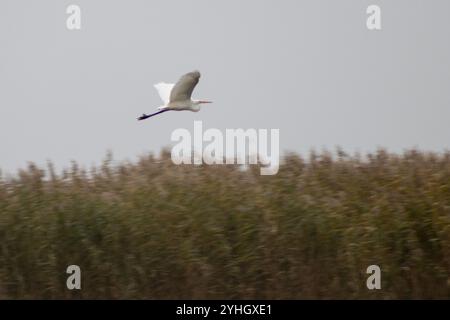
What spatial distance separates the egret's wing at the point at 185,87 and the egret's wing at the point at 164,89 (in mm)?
556

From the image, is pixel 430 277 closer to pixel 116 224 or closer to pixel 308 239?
pixel 308 239

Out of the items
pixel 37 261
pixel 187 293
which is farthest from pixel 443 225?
pixel 37 261

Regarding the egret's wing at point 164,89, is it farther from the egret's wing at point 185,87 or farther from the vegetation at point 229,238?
the vegetation at point 229,238

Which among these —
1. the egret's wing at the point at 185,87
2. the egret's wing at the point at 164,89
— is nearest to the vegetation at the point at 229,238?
the egret's wing at the point at 185,87

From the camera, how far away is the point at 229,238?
21.7 m

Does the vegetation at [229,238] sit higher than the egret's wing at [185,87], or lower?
lower

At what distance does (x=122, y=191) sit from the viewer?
22.2 metres

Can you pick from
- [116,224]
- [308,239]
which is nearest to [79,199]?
[116,224]

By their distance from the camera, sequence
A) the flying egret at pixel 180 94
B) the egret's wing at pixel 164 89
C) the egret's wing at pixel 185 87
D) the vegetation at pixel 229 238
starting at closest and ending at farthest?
1. the vegetation at pixel 229 238
2. the egret's wing at pixel 185 87
3. the flying egret at pixel 180 94
4. the egret's wing at pixel 164 89

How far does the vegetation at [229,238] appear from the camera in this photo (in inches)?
844

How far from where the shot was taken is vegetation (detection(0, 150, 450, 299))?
70.3 ft

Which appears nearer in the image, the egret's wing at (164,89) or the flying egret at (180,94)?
the flying egret at (180,94)

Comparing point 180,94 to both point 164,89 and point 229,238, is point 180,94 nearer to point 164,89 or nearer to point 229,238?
point 164,89
